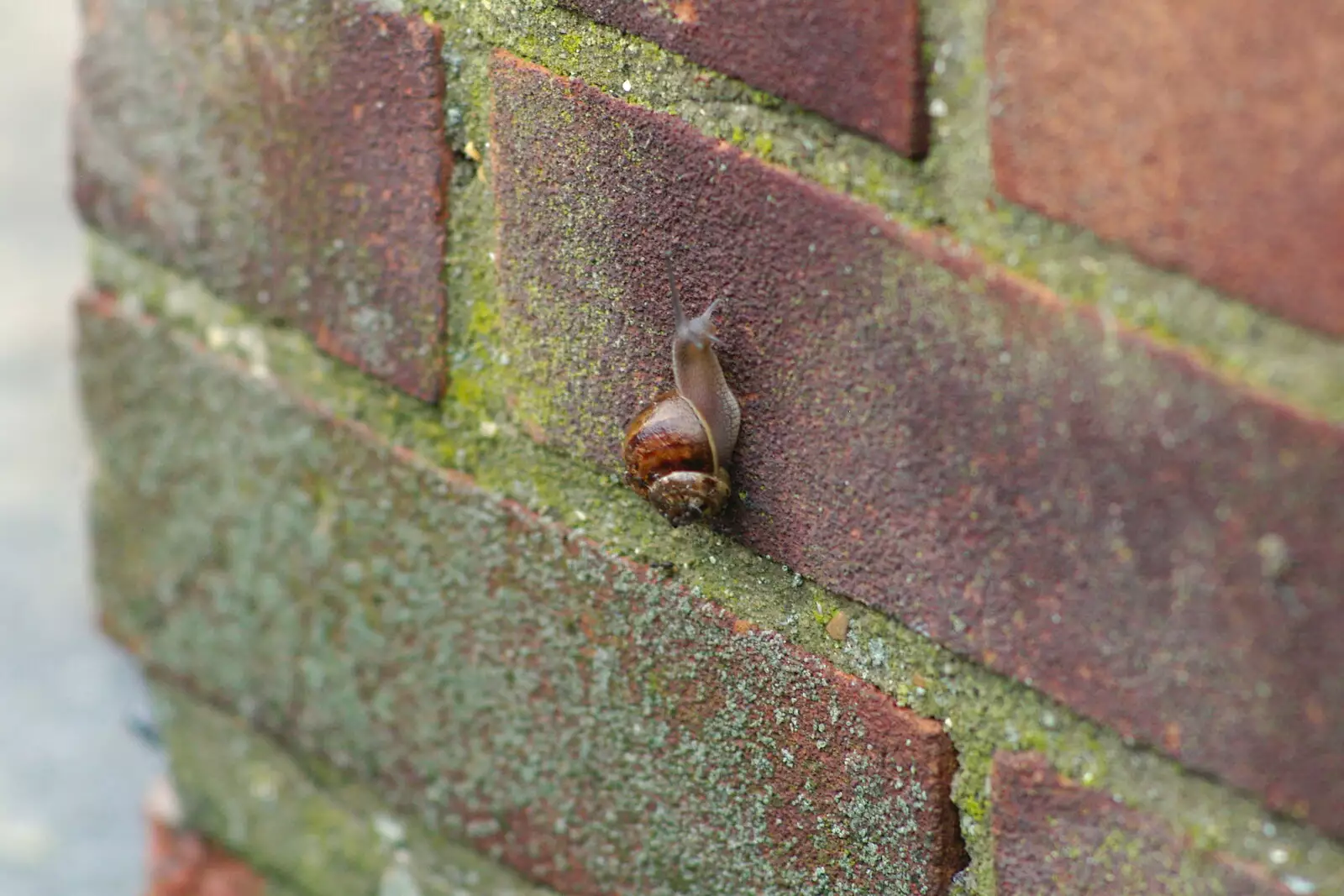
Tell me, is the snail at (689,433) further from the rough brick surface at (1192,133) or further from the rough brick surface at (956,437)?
Result: the rough brick surface at (1192,133)

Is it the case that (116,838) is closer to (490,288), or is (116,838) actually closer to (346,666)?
(346,666)

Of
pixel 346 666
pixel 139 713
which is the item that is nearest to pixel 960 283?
pixel 346 666

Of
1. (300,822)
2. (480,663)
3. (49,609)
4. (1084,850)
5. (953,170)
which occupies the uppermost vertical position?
(953,170)

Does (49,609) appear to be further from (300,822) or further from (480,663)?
(480,663)

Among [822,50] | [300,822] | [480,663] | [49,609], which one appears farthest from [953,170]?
[49,609]

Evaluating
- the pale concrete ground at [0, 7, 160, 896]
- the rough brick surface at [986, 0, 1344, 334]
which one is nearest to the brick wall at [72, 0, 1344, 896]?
the rough brick surface at [986, 0, 1344, 334]
